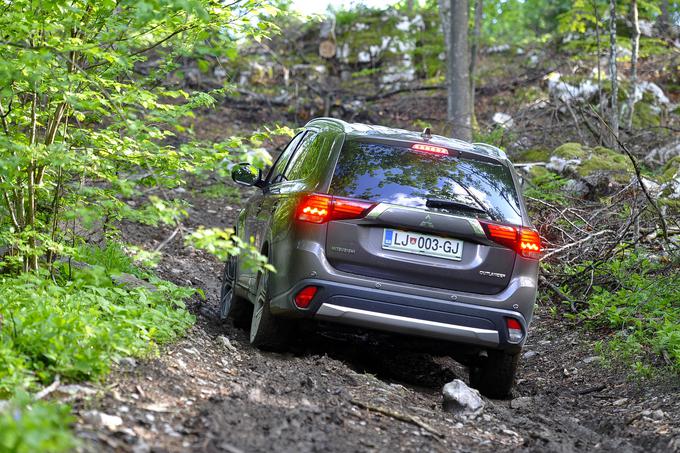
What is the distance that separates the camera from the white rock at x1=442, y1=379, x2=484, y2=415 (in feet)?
18.0

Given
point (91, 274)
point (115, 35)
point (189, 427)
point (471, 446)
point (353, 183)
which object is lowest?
point (471, 446)

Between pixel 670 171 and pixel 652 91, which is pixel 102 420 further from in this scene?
pixel 652 91

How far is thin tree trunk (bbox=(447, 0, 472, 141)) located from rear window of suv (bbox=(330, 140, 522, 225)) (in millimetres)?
10878

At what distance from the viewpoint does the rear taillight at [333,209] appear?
18.6 feet

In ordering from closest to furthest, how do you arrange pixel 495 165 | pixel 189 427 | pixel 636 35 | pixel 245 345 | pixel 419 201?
pixel 189 427 → pixel 419 201 → pixel 495 165 → pixel 245 345 → pixel 636 35

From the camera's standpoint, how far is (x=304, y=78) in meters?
24.2

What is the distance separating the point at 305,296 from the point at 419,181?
1146 mm

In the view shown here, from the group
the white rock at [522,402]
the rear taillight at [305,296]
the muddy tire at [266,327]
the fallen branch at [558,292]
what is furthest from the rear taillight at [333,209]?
the fallen branch at [558,292]

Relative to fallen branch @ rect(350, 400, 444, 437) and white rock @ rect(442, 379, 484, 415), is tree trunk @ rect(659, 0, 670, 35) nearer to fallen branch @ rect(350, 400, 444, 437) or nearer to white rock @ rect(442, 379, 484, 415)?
white rock @ rect(442, 379, 484, 415)

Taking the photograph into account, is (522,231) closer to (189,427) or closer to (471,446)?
(471,446)

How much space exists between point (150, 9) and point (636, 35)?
12412 millimetres

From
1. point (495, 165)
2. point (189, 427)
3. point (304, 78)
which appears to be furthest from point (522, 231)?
point (304, 78)

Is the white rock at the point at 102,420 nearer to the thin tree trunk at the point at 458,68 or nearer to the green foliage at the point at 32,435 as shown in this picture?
the green foliage at the point at 32,435

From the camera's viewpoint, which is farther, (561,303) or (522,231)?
(561,303)
